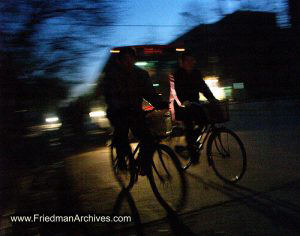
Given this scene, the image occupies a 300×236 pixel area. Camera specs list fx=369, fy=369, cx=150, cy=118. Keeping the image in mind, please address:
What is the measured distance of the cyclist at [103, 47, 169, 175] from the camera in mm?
4773

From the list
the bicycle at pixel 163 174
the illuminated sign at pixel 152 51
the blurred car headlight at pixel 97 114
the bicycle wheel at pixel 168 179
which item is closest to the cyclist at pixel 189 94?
the bicycle at pixel 163 174

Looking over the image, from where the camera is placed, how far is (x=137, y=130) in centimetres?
484

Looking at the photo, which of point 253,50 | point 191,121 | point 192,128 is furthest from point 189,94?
point 253,50

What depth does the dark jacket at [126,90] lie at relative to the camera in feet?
16.2

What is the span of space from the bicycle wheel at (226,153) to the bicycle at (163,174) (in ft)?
2.78

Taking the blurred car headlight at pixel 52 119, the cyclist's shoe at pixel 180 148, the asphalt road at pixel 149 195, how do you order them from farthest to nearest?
the cyclist's shoe at pixel 180 148 → the blurred car headlight at pixel 52 119 → the asphalt road at pixel 149 195

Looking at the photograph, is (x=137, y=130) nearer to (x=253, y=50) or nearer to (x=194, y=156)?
(x=194, y=156)

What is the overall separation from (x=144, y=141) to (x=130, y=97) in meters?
0.64

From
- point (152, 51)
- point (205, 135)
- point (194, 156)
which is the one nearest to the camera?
point (194, 156)

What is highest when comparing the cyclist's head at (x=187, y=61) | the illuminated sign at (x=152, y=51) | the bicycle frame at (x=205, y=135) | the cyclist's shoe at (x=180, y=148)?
the illuminated sign at (x=152, y=51)

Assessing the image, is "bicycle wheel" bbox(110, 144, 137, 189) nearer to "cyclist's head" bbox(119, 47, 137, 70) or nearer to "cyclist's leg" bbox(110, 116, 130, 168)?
"cyclist's leg" bbox(110, 116, 130, 168)

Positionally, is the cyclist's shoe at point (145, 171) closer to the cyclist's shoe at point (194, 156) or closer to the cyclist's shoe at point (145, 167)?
the cyclist's shoe at point (145, 167)

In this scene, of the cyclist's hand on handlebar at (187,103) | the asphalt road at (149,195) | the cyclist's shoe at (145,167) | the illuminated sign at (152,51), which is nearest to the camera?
the asphalt road at (149,195)

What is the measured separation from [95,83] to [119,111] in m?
0.49
